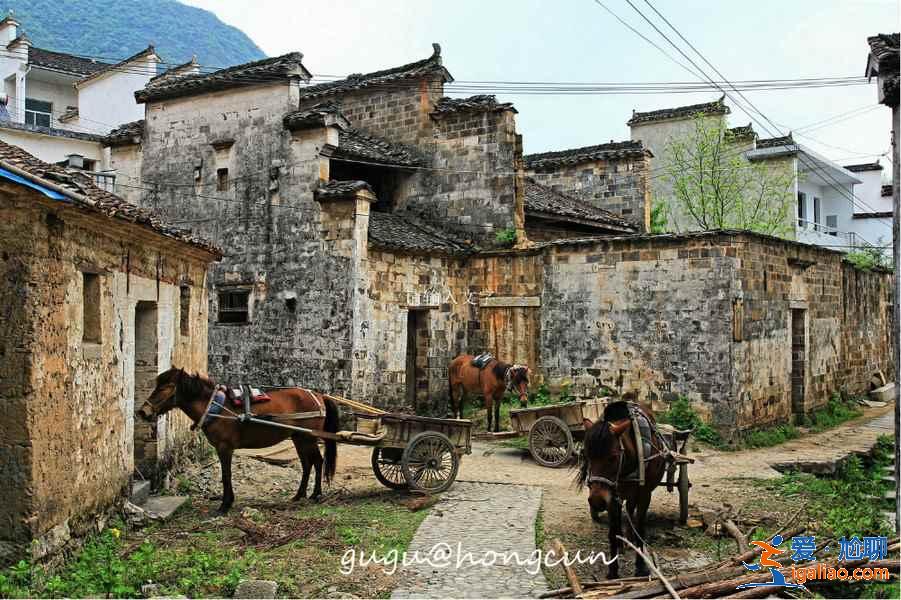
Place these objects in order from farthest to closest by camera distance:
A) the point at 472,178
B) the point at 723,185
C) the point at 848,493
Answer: the point at 723,185 → the point at 472,178 → the point at 848,493

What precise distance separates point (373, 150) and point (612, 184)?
8.40 metres

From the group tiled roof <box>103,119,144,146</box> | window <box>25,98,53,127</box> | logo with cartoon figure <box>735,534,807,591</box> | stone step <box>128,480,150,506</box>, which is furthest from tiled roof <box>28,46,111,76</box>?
logo with cartoon figure <box>735,534,807,591</box>

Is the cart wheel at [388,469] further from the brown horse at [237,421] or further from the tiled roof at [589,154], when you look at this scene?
the tiled roof at [589,154]

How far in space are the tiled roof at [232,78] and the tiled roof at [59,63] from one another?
764 inches

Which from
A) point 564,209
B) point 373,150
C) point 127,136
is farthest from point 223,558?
point 564,209

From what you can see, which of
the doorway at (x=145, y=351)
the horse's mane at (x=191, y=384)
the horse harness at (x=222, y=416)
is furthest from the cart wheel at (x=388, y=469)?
the doorway at (x=145, y=351)

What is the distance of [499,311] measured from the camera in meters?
18.2

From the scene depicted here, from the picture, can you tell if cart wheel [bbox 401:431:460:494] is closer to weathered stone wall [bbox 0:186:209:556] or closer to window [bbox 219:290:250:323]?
weathered stone wall [bbox 0:186:209:556]

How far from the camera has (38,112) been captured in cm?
3406

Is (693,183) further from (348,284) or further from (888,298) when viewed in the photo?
(348,284)

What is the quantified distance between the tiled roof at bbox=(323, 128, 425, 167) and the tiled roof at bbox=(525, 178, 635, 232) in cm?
325

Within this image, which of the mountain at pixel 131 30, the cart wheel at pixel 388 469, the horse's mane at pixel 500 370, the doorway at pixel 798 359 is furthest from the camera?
the mountain at pixel 131 30

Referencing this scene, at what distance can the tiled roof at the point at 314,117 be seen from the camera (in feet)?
53.6

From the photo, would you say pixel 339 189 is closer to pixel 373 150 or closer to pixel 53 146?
pixel 373 150
